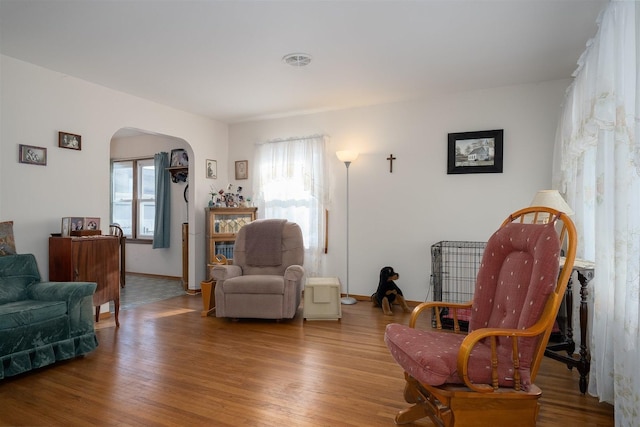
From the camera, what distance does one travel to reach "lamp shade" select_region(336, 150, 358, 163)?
482 cm

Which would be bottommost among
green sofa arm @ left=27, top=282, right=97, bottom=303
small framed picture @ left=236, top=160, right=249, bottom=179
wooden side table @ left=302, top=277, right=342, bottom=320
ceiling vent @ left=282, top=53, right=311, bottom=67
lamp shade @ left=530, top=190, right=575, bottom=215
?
wooden side table @ left=302, top=277, right=342, bottom=320

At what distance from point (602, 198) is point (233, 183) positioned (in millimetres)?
4891

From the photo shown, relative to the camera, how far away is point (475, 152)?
4.40 m

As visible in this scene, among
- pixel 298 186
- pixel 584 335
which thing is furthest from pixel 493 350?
pixel 298 186

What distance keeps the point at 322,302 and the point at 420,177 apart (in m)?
1.98

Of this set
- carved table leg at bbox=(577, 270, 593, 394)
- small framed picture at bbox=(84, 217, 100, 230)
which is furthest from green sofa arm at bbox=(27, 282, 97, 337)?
carved table leg at bbox=(577, 270, 593, 394)

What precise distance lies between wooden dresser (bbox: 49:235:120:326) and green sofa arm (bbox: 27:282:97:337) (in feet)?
1.48

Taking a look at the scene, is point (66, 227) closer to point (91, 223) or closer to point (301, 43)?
point (91, 223)

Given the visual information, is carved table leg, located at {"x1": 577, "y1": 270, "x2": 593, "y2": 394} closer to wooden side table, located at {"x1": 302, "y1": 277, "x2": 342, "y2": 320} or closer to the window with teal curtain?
wooden side table, located at {"x1": 302, "y1": 277, "x2": 342, "y2": 320}

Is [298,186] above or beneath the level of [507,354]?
above

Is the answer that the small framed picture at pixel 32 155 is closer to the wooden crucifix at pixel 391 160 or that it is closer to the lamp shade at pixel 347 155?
the lamp shade at pixel 347 155

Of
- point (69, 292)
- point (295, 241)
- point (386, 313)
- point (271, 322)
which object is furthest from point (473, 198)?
point (69, 292)

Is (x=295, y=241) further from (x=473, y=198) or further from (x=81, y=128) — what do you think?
(x=81, y=128)

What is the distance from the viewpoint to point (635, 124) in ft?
5.41
